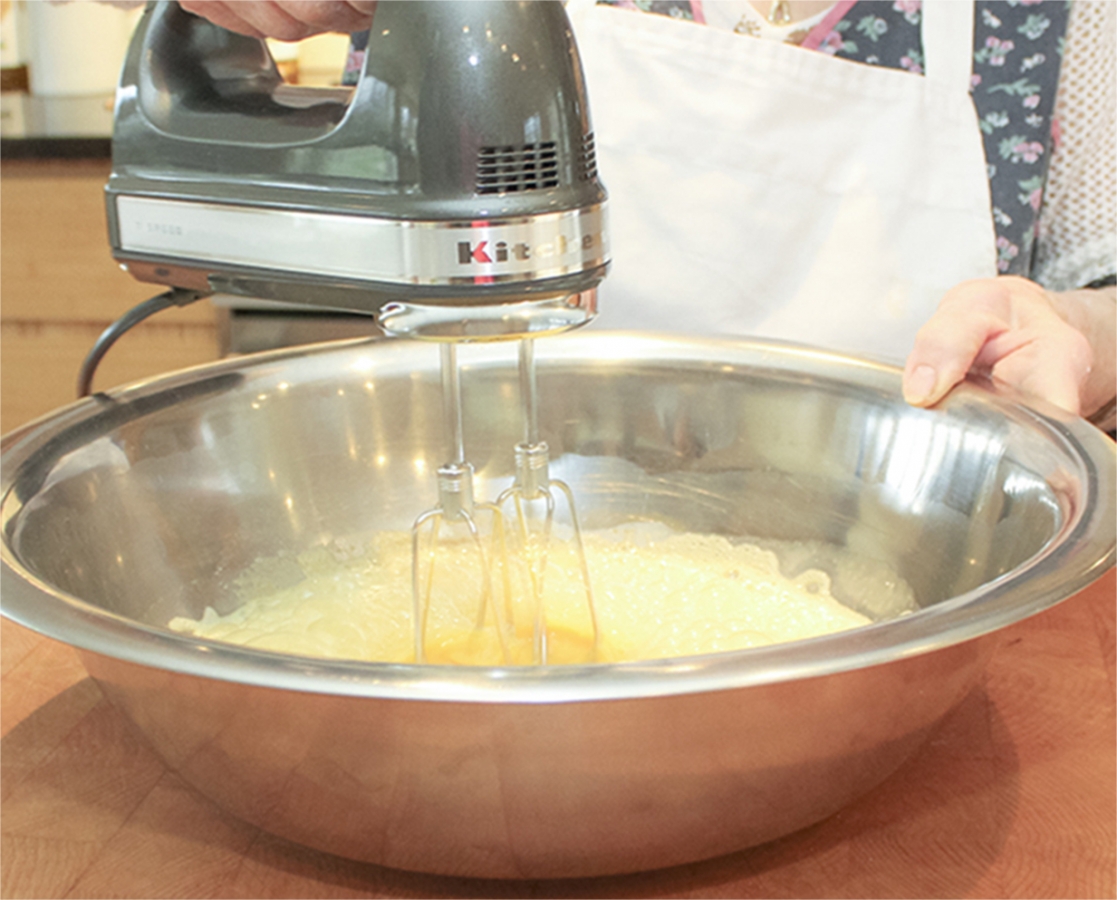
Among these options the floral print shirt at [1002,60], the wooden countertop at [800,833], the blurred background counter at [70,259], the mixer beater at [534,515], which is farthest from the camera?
the blurred background counter at [70,259]

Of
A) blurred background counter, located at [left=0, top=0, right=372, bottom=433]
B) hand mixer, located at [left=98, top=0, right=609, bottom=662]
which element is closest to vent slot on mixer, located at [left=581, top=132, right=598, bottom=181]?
Answer: hand mixer, located at [left=98, top=0, right=609, bottom=662]

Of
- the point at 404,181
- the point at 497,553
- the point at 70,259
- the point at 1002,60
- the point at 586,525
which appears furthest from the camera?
the point at 70,259

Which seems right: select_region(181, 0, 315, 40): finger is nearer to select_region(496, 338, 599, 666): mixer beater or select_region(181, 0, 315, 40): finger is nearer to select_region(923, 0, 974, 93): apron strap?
select_region(496, 338, 599, 666): mixer beater

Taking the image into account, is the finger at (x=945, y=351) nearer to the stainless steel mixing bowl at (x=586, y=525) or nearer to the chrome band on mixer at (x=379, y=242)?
the stainless steel mixing bowl at (x=586, y=525)

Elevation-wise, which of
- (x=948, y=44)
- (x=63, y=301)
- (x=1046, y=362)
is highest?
(x=948, y=44)

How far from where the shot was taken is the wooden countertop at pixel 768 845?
0.42m

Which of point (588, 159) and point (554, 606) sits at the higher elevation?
point (588, 159)

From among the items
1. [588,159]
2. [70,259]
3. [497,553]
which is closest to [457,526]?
[497,553]

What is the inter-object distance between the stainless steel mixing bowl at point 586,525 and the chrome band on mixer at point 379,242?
143 millimetres

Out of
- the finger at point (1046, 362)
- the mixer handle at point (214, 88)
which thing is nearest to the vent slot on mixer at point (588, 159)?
the mixer handle at point (214, 88)

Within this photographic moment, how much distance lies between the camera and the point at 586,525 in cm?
72

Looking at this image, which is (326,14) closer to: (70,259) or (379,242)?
(379,242)

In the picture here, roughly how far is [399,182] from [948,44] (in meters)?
0.62

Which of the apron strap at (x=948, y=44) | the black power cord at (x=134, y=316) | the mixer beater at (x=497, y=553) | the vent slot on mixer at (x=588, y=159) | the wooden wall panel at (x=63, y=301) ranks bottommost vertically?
the wooden wall panel at (x=63, y=301)
